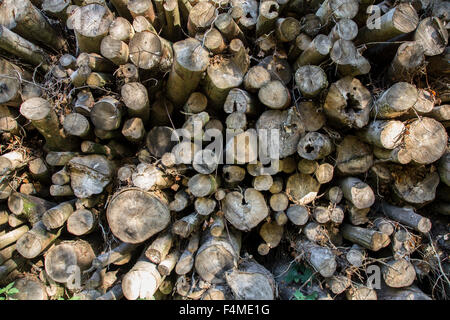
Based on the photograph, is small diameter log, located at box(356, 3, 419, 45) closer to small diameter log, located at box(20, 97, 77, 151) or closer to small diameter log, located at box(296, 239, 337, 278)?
small diameter log, located at box(296, 239, 337, 278)

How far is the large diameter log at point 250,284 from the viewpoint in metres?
2.19

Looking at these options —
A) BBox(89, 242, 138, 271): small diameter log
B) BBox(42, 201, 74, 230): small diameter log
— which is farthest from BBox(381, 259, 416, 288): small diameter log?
BBox(42, 201, 74, 230): small diameter log

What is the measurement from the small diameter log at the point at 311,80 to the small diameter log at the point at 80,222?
2.10m

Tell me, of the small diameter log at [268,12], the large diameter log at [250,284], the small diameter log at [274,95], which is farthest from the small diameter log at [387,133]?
the large diameter log at [250,284]

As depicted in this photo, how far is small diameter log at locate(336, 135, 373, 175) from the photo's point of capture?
2.47 meters

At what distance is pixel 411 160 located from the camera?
7.52 feet

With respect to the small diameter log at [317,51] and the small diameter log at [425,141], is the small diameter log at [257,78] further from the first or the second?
the small diameter log at [425,141]

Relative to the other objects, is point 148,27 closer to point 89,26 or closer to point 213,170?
point 89,26

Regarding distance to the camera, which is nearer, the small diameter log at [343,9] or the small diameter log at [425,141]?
the small diameter log at [425,141]

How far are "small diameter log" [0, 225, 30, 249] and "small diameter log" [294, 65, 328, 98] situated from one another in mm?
2835

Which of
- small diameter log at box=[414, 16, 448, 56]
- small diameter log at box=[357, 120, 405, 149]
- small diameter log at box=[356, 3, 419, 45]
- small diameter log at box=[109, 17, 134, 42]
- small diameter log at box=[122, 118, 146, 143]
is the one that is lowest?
small diameter log at box=[357, 120, 405, 149]
